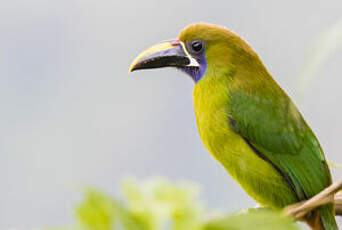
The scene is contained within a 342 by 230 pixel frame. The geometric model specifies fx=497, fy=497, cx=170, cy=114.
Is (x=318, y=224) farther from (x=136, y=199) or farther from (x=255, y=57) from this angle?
(x=136, y=199)

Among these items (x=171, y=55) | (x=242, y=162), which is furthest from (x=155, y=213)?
(x=171, y=55)

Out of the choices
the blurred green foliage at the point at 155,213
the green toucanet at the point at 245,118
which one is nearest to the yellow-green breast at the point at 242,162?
the green toucanet at the point at 245,118

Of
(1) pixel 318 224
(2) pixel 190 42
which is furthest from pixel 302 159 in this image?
(2) pixel 190 42

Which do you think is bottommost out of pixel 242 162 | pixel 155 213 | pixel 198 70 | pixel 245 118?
pixel 155 213

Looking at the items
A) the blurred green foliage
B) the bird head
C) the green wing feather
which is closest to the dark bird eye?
the bird head

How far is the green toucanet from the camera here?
1.07 m

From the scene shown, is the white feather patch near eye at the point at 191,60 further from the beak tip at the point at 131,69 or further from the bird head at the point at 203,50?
the beak tip at the point at 131,69

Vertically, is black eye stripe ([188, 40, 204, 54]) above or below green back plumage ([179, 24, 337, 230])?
above

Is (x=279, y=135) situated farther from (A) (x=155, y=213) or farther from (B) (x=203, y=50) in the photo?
(A) (x=155, y=213)

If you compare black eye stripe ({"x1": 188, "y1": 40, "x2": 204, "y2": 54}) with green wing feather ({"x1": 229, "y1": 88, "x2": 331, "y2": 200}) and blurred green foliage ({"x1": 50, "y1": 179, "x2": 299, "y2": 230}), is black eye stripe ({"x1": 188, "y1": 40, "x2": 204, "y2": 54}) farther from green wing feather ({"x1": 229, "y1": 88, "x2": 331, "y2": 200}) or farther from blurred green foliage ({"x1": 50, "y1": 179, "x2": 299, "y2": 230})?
blurred green foliage ({"x1": 50, "y1": 179, "x2": 299, "y2": 230})

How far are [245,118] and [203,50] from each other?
0.63 feet

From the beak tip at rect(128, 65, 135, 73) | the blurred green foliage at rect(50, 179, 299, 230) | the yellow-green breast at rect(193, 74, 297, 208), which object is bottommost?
the blurred green foliage at rect(50, 179, 299, 230)

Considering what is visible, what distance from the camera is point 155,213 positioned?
180 millimetres

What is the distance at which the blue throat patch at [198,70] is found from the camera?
1.19 meters
